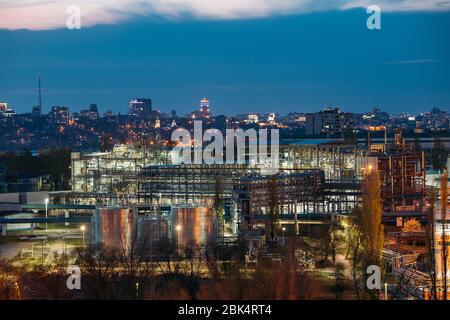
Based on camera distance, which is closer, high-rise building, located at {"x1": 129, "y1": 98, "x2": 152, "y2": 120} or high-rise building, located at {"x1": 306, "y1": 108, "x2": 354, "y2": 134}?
high-rise building, located at {"x1": 306, "y1": 108, "x2": 354, "y2": 134}

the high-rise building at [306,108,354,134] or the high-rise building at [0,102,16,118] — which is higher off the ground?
the high-rise building at [0,102,16,118]

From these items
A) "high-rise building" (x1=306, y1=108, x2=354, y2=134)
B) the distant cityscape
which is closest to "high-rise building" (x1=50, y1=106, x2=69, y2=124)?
the distant cityscape

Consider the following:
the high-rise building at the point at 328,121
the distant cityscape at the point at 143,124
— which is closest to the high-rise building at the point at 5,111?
the distant cityscape at the point at 143,124

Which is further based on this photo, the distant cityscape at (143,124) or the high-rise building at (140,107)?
the high-rise building at (140,107)

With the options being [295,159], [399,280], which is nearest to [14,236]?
[399,280]

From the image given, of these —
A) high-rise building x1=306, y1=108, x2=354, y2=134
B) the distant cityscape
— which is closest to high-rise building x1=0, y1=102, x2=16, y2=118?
the distant cityscape

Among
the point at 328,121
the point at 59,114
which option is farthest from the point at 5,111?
the point at 328,121

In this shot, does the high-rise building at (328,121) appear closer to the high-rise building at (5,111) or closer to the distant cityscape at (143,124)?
the distant cityscape at (143,124)

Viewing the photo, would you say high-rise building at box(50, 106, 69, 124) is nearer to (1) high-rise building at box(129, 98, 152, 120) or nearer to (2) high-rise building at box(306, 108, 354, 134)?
(1) high-rise building at box(129, 98, 152, 120)

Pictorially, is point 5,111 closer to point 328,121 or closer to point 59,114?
point 59,114

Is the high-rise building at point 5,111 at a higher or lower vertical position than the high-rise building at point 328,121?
higher

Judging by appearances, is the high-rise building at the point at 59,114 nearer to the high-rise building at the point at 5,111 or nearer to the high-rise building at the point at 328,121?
the high-rise building at the point at 5,111
